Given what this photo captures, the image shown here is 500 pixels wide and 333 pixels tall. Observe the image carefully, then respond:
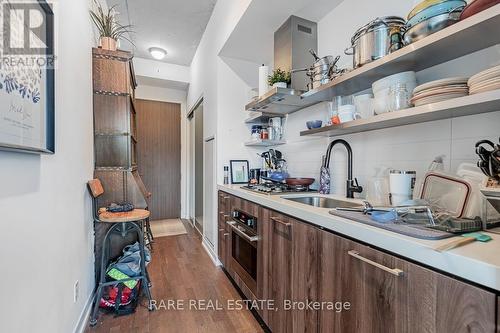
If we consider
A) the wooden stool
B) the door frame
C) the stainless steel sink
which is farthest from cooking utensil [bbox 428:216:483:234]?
the door frame

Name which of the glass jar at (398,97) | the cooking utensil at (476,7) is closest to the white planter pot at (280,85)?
the glass jar at (398,97)

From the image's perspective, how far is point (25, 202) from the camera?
3.00ft

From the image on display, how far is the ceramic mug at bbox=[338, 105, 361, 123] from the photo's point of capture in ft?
4.76

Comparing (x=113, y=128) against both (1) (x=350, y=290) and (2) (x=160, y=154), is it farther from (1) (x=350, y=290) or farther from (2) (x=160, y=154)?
(2) (x=160, y=154)

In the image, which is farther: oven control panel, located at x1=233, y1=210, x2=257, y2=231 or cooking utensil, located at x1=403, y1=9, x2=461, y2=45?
oven control panel, located at x1=233, y1=210, x2=257, y2=231

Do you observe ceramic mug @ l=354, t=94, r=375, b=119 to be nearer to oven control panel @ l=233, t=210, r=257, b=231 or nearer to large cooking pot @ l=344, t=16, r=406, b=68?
large cooking pot @ l=344, t=16, r=406, b=68

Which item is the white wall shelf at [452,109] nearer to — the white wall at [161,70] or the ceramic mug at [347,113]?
the ceramic mug at [347,113]

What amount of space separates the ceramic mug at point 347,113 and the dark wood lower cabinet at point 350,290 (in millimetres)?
736

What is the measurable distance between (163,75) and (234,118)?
231 centimetres

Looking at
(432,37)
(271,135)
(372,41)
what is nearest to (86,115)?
(271,135)

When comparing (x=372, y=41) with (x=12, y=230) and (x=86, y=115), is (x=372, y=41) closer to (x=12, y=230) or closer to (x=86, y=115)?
(x=12, y=230)

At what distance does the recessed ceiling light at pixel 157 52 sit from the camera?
3.66 meters

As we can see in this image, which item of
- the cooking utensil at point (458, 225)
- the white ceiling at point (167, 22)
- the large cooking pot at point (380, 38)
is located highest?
the white ceiling at point (167, 22)

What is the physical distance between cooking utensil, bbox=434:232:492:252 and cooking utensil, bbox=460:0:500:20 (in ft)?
2.51
